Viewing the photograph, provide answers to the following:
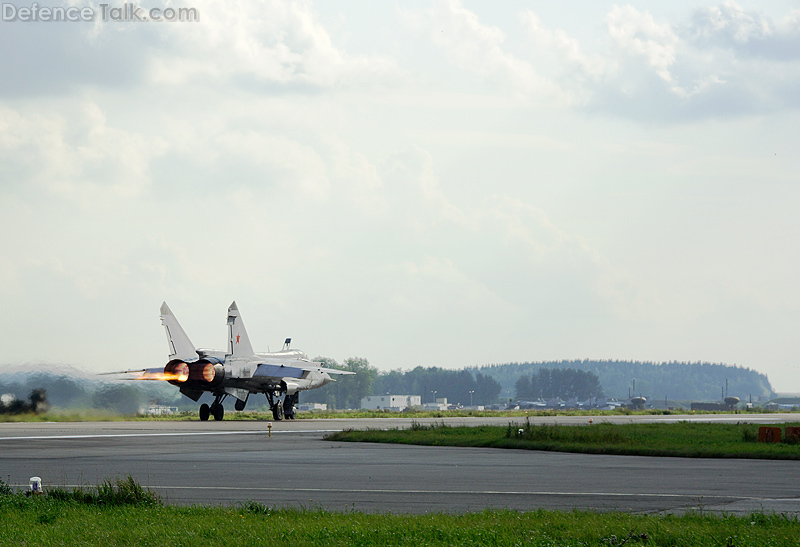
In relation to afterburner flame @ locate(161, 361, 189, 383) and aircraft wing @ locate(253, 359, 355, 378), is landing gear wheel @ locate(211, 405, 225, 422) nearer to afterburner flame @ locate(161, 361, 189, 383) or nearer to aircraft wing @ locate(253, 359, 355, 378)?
aircraft wing @ locate(253, 359, 355, 378)

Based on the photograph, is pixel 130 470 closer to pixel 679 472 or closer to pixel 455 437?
pixel 679 472

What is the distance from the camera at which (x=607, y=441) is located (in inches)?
1259

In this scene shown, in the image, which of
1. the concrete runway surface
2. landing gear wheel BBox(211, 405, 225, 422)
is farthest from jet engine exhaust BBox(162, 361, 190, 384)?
the concrete runway surface

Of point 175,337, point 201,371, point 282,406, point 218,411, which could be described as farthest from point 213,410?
point 201,371

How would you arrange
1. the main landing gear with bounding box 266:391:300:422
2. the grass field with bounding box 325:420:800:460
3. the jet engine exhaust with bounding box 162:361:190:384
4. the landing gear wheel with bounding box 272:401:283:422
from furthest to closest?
1. the main landing gear with bounding box 266:391:300:422
2. the landing gear wheel with bounding box 272:401:283:422
3. the jet engine exhaust with bounding box 162:361:190:384
4. the grass field with bounding box 325:420:800:460

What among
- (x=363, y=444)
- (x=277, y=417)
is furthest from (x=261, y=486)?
(x=277, y=417)

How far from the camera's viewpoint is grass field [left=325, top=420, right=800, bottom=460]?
89.7 feet

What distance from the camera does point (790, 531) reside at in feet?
35.8

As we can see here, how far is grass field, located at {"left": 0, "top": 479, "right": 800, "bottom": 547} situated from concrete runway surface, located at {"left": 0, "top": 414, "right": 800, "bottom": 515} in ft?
4.68

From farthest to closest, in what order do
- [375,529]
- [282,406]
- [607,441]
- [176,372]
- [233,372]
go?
[282,406]
[233,372]
[176,372]
[607,441]
[375,529]

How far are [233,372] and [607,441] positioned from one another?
30.3m

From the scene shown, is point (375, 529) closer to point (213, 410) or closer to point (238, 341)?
point (238, 341)

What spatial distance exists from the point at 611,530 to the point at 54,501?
8.31 m

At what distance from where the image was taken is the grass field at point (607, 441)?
27328 millimetres
